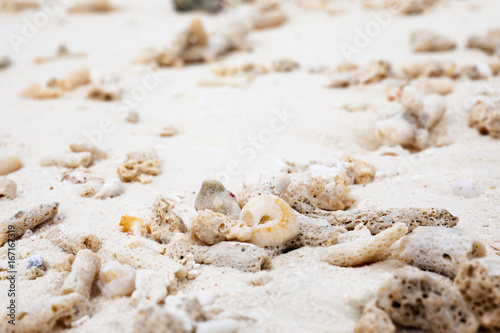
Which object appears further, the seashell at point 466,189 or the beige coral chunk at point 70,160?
the beige coral chunk at point 70,160

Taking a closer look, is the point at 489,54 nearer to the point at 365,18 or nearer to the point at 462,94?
the point at 462,94

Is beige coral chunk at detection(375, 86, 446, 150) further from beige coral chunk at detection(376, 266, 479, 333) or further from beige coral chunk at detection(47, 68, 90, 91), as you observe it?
beige coral chunk at detection(47, 68, 90, 91)

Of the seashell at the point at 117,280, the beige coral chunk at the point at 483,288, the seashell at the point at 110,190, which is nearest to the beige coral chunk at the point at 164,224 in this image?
the seashell at the point at 117,280

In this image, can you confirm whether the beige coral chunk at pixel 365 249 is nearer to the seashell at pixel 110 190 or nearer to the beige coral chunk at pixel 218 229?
the beige coral chunk at pixel 218 229

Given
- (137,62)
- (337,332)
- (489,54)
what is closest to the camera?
(337,332)

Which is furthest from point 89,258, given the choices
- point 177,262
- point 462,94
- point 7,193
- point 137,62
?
point 137,62
